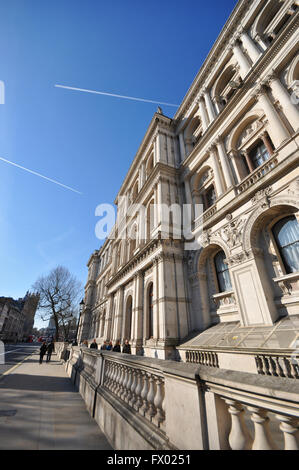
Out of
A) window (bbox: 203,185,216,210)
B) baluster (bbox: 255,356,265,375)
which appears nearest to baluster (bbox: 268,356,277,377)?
baluster (bbox: 255,356,265,375)

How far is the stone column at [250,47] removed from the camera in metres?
11.5

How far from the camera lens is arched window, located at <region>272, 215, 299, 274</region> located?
7.64 metres

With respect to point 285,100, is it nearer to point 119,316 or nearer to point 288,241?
point 288,241

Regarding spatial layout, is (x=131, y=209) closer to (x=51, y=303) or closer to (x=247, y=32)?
(x=247, y=32)

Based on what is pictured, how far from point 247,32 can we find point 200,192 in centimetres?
1055

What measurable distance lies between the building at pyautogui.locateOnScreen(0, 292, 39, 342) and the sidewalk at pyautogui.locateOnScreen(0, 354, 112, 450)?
5028 cm

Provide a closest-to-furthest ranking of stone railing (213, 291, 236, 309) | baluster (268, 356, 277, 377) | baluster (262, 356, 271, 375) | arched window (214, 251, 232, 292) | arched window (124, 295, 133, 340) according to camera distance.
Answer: baluster (268, 356, 277, 377) → baluster (262, 356, 271, 375) → stone railing (213, 291, 236, 309) → arched window (214, 251, 232, 292) → arched window (124, 295, 133, 340)

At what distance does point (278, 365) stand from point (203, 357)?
3.33 metres

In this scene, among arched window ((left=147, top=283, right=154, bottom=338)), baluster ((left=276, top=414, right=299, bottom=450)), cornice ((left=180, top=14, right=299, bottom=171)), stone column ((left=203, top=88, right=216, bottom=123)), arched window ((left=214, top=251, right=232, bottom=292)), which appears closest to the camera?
baluster ((left=276, top=414, right=299, bottom=450))

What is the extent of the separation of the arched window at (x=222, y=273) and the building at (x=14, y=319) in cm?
5098

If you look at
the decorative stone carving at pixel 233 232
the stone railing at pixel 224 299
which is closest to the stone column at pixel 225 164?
the decorative stone carving at pixel 233 232

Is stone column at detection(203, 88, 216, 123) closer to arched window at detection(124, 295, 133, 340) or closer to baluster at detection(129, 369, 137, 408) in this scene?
arched window at detection(124, 295, 133, 340)

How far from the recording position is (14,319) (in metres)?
66.1

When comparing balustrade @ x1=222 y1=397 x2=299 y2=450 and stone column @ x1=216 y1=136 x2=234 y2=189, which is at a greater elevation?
stone column @ x1=216 y1=136 x2=234 y2=189
